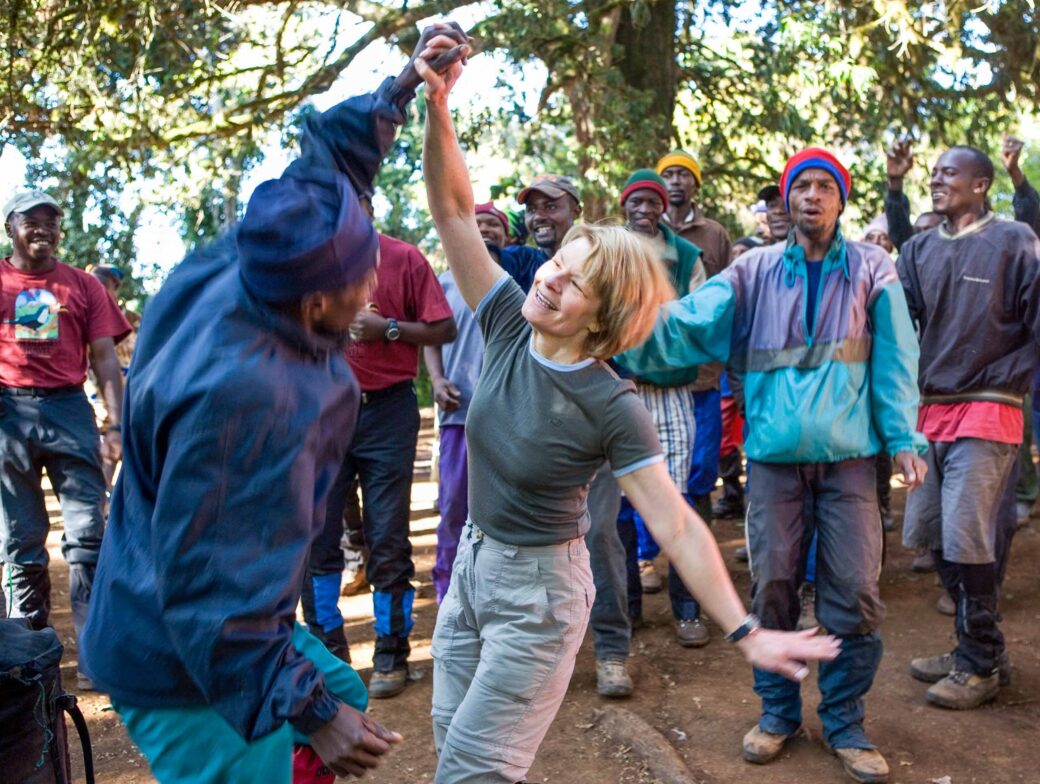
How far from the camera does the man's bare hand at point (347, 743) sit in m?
2.20

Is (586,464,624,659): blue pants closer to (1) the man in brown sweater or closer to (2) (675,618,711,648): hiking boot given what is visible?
(2) (675,618,711,648): hiking boot

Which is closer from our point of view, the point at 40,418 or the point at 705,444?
the point at 40,418

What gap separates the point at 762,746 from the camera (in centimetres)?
465

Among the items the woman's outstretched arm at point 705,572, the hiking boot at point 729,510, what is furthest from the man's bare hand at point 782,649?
the hiking boot at point 729,510

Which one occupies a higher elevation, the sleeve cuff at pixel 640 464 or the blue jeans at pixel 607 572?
the sleeve cuff at pixel 640 464

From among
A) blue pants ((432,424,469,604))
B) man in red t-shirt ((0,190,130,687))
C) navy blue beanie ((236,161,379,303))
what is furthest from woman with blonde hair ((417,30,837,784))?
man in red t-shirt ((0,190,130,687))

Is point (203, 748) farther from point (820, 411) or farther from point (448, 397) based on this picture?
point (448, 397)

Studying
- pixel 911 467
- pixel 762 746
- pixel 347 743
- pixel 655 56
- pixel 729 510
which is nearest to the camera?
pixel 347 743

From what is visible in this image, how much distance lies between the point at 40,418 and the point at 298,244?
4.03 meters

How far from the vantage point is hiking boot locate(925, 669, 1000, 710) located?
518cm

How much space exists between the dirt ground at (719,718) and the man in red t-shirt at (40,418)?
628mm

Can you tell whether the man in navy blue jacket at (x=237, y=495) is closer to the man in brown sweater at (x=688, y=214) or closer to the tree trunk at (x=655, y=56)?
the man in brown sweater at (x=688, y=214)

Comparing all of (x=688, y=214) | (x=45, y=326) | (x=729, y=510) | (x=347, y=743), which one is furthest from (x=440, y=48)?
(x=729, y=510)

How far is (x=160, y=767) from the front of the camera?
2.33 metres
